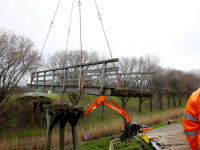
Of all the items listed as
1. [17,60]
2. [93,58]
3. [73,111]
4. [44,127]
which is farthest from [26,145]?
[93,58]

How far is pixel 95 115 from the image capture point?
1506 centimetres

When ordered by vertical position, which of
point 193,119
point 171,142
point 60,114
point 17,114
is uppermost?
point 193,119

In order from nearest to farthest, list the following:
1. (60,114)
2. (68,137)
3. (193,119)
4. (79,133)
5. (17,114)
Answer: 1. (193,119)
2. (60,114)
3. (68,137)
4. (79,133)
5. (17,114)

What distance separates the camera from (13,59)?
376 inches

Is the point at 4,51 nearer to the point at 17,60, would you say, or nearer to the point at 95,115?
the point at 17,60

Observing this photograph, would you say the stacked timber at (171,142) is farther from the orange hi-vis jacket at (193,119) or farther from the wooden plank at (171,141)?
the orange hi-vis jacket at (193,119)

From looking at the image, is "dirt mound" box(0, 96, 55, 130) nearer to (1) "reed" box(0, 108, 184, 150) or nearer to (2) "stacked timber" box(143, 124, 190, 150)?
(1) "reed" box(0, 108, 184, 150)

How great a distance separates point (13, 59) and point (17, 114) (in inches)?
215

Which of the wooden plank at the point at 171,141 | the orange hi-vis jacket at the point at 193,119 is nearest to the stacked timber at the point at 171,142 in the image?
the wooden plank at the point at 171,141

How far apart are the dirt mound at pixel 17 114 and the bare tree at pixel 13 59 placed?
1.94 metres

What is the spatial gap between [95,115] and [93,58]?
755 cm

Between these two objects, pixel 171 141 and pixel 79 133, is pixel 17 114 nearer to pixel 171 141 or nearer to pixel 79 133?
pixel 79 133

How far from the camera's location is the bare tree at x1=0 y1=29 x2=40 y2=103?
9.33 meters

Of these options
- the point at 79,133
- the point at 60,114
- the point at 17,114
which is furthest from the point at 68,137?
the point at 17,114
